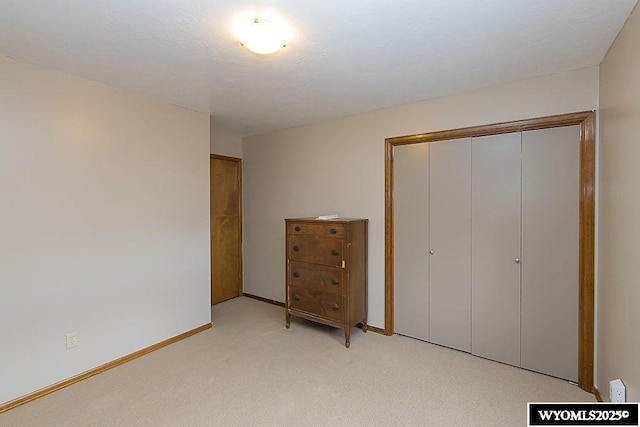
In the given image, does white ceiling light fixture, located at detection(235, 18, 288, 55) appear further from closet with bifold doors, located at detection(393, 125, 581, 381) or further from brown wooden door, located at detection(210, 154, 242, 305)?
brown wooden door, located at detection(210, 154, 242, 305)

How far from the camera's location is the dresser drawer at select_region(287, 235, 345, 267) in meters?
3.04

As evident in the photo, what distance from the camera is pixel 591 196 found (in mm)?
2230

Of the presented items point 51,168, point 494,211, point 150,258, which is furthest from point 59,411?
point 494,211

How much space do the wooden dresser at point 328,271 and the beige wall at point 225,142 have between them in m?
1.58

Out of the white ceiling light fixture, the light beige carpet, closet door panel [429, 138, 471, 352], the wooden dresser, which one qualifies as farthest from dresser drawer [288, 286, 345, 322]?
the white ceiling light fixture

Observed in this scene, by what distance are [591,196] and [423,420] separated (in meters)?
1.90

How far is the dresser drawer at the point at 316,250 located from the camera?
3.04 meters

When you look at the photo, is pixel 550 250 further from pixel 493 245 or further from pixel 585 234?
pixel 493 245

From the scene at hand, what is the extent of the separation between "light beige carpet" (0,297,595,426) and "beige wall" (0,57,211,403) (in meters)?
→ 0.31

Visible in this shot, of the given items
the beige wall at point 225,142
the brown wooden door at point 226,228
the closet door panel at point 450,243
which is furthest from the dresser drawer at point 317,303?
the beige wall at point 225,142

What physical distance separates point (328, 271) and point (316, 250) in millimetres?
239

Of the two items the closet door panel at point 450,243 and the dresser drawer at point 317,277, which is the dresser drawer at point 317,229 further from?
the closet door panel at point 450,243

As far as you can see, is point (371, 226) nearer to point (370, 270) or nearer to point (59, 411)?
point (370, 270)

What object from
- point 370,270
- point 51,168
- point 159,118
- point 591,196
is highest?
point 159,118
